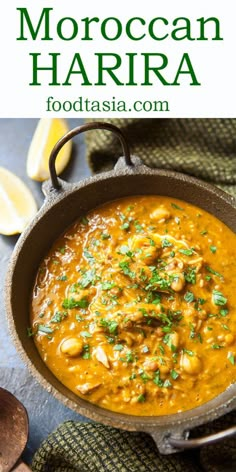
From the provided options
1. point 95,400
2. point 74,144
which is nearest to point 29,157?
point 74,144

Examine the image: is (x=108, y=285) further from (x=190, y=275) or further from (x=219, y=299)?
(x=219, y=299)

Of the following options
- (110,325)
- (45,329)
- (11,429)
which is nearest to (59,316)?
(45,329)

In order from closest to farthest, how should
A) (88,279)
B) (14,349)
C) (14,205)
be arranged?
(88,279) → (14,349) → (14,205)

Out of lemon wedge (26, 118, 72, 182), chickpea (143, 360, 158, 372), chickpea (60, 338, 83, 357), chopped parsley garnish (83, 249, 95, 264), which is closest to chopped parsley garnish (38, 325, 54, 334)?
chickpea (60, 338, 83, 357)

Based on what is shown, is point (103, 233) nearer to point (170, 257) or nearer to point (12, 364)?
point (170, 257)

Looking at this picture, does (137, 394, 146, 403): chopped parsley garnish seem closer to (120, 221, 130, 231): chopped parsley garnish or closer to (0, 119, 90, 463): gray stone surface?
(0, 119, 90, 463): gray stone surface

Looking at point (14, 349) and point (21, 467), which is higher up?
point (14, 349)
